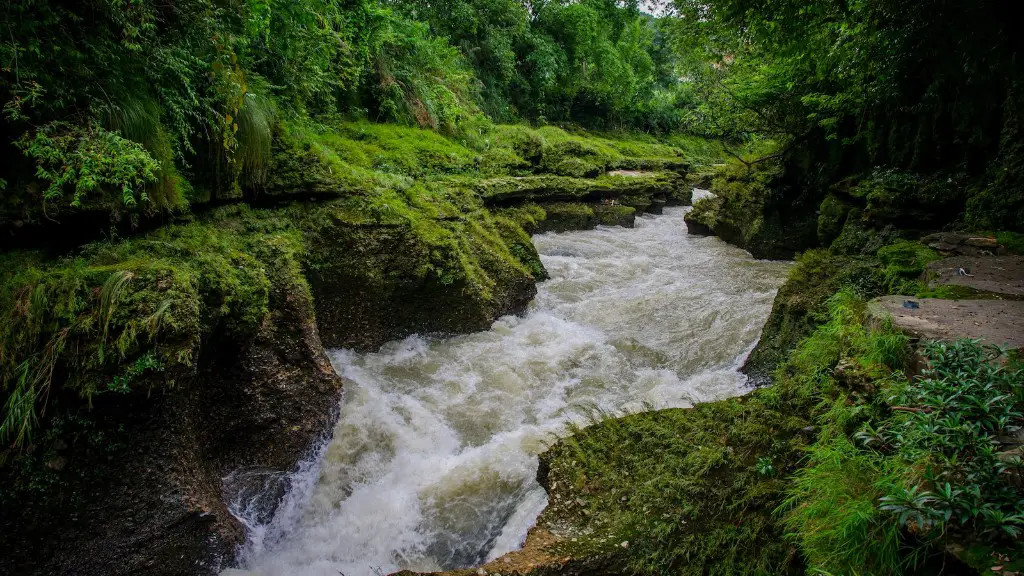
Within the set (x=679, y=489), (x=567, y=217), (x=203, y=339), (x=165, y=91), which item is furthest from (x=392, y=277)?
(x=567, y=217)

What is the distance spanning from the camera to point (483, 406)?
5.07 metres

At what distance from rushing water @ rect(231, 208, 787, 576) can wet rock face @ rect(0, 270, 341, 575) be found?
0.43 metres

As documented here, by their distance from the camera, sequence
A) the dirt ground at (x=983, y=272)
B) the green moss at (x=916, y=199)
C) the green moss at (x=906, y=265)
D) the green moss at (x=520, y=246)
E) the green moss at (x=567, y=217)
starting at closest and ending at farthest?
the dirt ground at (x=983, y=272)
the green moss at (x=906, y=265)
the green moss at (x=916, y=199)
the green moss at (x=520, y=246)
the green moss at (x=567, y=217)

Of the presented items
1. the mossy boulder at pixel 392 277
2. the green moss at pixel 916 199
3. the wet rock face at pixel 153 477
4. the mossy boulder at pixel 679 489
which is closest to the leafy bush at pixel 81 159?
the wet rock face at pixel 153 477

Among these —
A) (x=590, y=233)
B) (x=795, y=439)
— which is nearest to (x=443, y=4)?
(x=590, y=233)

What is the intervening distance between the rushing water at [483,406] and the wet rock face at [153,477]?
1.42 ft

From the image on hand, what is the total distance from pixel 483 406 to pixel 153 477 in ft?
9.36

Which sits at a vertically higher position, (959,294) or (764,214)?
(959,294)

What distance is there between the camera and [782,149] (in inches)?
424

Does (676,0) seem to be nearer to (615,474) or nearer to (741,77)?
(741,77)

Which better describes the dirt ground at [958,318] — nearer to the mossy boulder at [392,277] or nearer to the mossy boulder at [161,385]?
the mossy boulder at [392,277]

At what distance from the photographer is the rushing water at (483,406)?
11.9ft

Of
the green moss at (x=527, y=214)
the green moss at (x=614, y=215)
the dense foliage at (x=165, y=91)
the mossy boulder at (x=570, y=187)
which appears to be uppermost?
the dense foliage at (x=165, y=91)

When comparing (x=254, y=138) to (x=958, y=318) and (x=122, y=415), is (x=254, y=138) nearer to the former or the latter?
(x=122, y=415)
